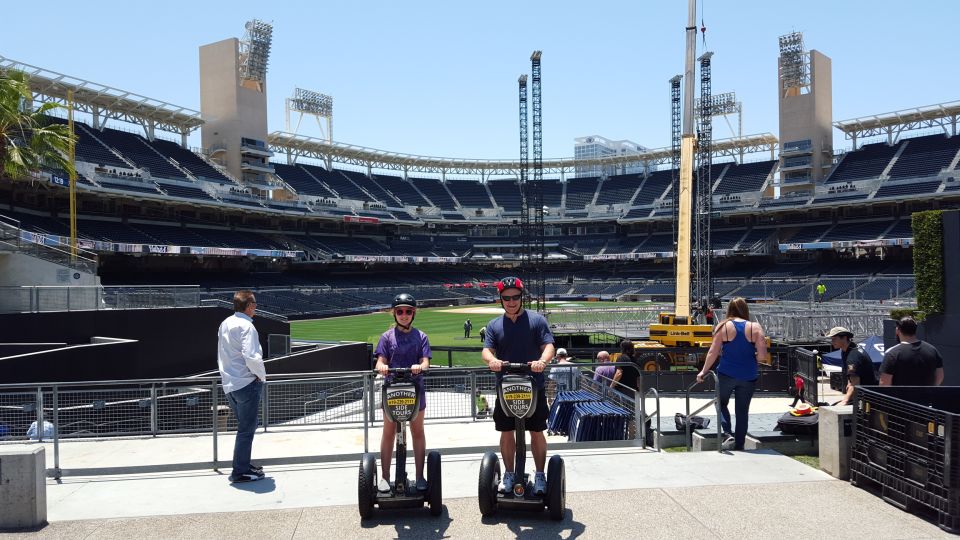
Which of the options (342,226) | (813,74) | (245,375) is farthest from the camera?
(342,226)

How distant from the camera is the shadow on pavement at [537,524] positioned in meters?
4.77

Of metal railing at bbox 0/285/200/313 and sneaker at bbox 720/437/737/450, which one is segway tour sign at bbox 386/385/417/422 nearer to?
sneaker at bbox 720/437/737/450

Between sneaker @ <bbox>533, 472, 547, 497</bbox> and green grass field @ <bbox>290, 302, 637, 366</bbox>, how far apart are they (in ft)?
58.4

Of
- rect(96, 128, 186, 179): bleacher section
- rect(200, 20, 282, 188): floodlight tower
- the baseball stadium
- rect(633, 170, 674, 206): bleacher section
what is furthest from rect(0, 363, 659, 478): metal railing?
rect(633, 170, 674, 206): bleacher section

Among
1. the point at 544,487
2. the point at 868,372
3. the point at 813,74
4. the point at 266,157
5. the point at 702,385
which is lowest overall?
the point at 702,385

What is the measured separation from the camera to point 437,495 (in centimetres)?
509

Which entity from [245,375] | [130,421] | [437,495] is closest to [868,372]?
[437,495]

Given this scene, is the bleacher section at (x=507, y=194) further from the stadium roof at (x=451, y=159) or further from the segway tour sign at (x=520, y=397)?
the segway tour sign at (x=520, y=397)

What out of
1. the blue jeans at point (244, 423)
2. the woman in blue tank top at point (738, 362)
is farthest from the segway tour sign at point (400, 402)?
the woman in blue tank top at point (738, 362)

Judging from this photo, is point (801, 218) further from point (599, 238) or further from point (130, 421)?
point (130, 421)

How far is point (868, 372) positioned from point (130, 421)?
9.42m

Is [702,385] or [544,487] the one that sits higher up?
[544,487]

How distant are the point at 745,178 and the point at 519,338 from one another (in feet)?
250

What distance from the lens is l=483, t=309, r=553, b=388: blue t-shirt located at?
5.10 meters
